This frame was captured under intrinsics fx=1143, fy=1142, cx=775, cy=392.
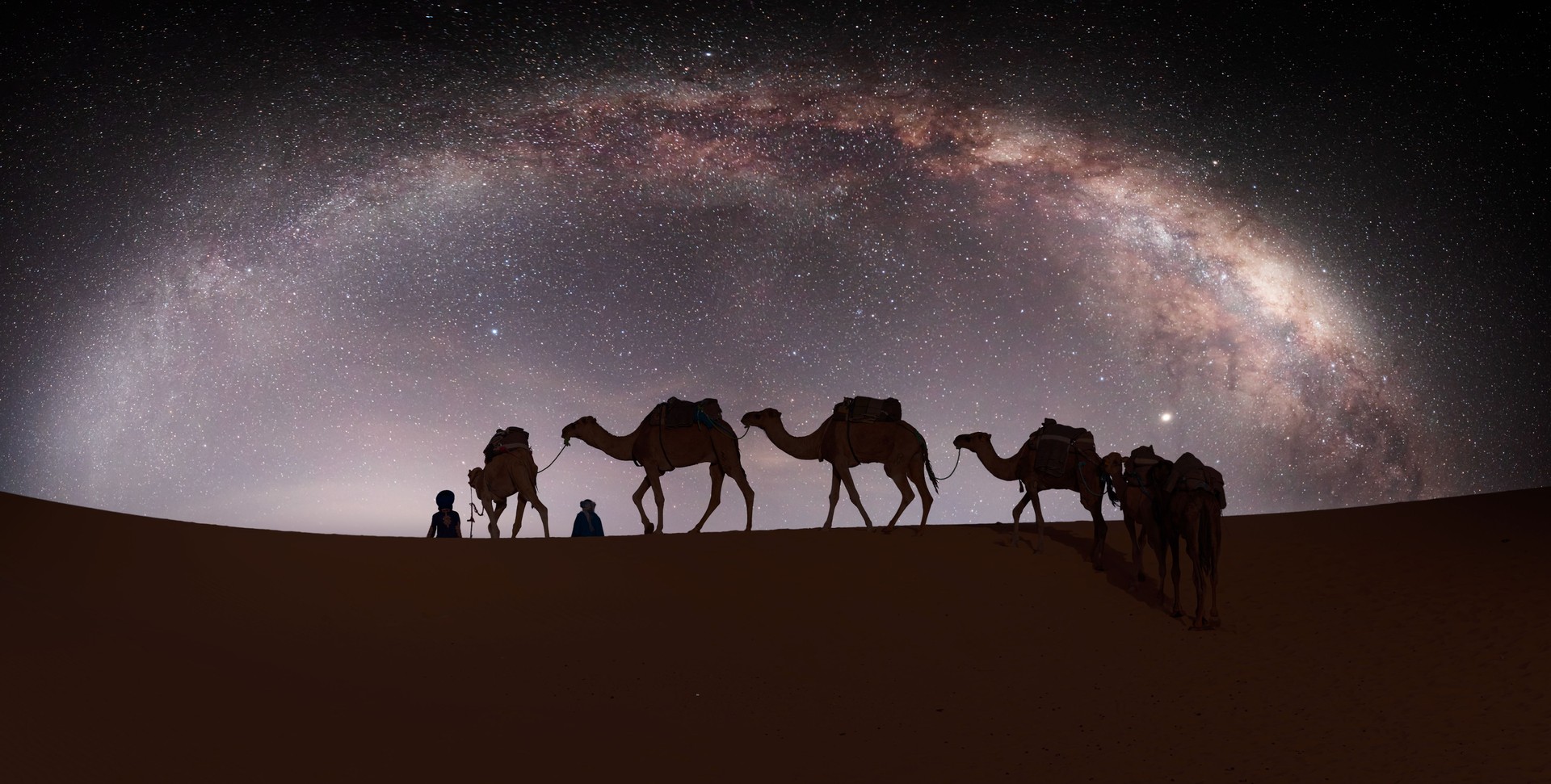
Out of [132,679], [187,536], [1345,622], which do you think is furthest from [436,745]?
[1345,622]

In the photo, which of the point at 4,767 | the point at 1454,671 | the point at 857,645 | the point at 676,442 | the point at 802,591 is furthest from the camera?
the point at 676,442

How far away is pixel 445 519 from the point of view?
20406mm

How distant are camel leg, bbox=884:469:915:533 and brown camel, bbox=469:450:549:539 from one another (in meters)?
5.98

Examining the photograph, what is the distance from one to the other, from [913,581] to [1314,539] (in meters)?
6.85

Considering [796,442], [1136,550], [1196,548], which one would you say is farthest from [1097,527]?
[796,442]

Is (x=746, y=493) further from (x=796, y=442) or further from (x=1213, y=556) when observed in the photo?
(x=1213, y=556)

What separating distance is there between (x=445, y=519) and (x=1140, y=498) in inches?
468

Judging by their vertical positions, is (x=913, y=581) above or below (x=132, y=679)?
above

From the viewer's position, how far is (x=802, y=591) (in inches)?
635

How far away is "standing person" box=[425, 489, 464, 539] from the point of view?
20.3m

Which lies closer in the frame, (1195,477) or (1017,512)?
(1195,477)

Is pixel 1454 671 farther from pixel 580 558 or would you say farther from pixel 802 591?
pixel 580 558

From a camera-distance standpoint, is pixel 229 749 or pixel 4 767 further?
pixel 229 749

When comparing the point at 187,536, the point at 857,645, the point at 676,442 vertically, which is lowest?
the point at 857,645
